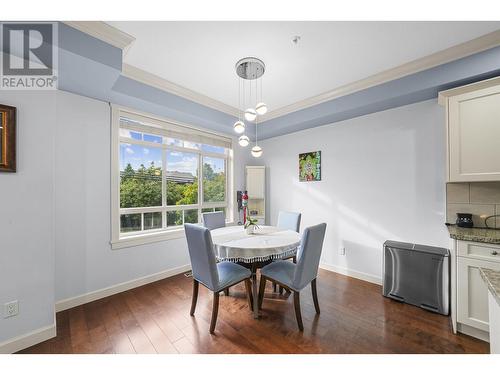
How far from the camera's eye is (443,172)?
241 centimetres

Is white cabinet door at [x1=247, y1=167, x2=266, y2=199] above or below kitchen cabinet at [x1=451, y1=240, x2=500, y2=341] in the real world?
above

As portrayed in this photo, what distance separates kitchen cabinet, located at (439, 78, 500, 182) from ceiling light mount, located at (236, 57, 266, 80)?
1916 millimetres

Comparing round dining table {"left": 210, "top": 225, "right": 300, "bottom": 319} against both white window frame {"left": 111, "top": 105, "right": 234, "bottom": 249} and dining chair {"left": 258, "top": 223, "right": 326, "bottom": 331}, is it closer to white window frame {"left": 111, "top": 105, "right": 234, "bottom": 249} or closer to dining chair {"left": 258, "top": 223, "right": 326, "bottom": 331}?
dining chair {"left": 258, "top": 223, "right": 326, "bottom": 331}

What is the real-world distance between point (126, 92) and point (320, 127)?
9.23ft

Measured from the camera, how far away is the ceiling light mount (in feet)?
7.02

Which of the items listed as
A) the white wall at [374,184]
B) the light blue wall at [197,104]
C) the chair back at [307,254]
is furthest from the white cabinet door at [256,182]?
the chair back at [307,254]

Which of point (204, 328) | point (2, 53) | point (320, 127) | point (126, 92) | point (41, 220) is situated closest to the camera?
point (2, 53)

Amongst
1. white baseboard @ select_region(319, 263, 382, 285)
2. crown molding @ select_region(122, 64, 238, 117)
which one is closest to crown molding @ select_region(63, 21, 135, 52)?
crown molding @ select_region(122, 64, 238, 117)

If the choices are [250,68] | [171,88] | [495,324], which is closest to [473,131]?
[495,324]

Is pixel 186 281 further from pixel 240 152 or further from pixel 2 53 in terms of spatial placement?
pixel 2 53

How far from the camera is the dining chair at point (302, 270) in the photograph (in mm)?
1882

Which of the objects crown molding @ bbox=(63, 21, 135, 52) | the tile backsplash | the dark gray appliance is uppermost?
crown molding @ bbox=(63, 21, 135, 52)

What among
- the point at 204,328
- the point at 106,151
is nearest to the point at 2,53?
the point at 106,151

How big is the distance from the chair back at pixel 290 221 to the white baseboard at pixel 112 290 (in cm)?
173
